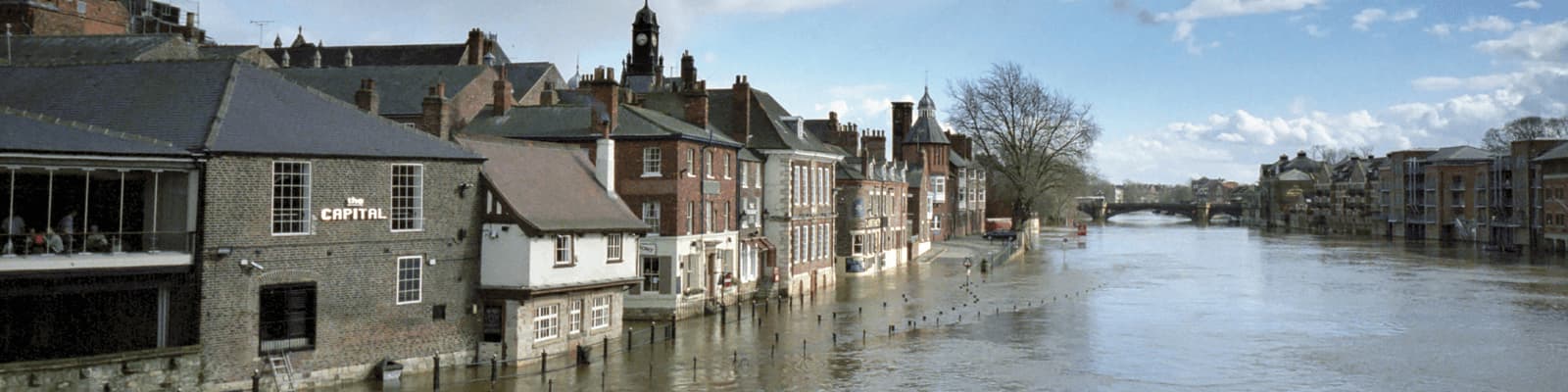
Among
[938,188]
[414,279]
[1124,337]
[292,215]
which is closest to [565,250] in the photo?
[414,279]

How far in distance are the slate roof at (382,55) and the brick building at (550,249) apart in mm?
38801

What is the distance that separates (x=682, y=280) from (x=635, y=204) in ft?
10.0

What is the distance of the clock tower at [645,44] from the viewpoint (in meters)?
84.7

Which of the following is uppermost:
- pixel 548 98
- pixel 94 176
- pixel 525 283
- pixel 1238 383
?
pixel 548 98

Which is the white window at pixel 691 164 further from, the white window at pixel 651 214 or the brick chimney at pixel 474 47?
the brick chimney at pixel 474 47

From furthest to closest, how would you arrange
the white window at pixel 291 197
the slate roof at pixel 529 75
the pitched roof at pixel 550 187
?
the slate roof at pixel 529 75 → the pitched roof at pixel 550 187 → the white window at pixel 291 197

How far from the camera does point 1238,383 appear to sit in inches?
1155

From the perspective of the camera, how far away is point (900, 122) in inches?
4257

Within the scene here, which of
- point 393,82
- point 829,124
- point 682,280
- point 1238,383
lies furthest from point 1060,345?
point 829,124

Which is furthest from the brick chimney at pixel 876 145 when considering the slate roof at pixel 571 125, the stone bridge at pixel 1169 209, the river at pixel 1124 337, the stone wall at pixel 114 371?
the stone bridge at pixel 1169 209

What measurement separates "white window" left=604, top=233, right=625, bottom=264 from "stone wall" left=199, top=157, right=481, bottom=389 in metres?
4.29

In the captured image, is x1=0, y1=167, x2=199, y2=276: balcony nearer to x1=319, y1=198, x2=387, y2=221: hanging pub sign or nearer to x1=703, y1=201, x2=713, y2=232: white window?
x1=319, y1=198, x2=387, y2=221: hanging pub sign

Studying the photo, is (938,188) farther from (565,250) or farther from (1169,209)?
(1169,209)

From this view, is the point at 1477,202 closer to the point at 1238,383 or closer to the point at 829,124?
the point at 829,124
